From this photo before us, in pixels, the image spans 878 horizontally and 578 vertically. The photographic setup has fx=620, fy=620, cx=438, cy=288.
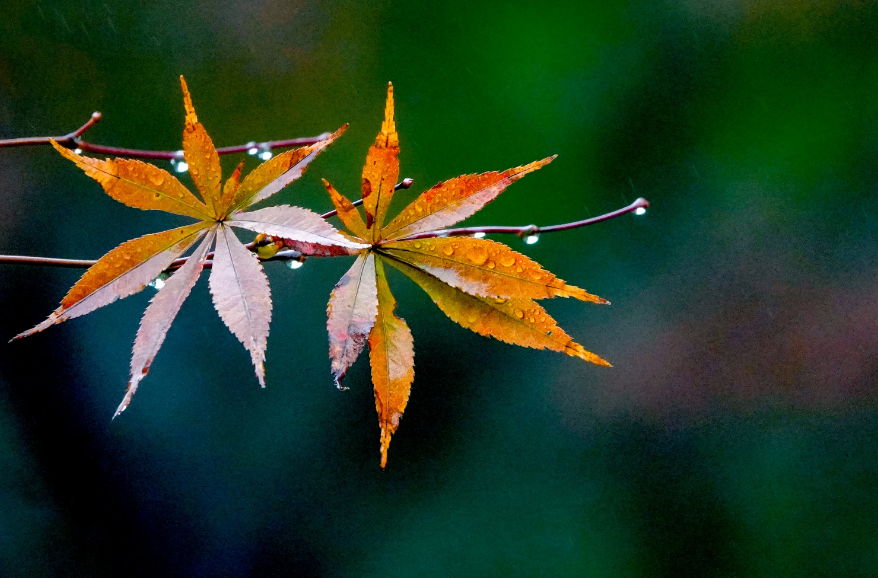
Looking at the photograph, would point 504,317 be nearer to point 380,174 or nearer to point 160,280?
point 380,174

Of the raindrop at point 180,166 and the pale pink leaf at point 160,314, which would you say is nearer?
the pale pink leaf at point 160,314

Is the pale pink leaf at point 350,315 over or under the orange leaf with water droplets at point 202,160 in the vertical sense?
under

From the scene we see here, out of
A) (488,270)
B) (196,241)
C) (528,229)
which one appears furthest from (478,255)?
(196,241)

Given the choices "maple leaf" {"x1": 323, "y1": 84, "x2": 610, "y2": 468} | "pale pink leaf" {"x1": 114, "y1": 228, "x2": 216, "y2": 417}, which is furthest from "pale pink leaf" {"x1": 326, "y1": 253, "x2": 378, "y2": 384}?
"pale pink leaf" {"x1": 114, "y1": 228, "x2": 216, "y2": 417}

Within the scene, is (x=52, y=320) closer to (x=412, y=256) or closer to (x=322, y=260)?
(x=412, y=256)

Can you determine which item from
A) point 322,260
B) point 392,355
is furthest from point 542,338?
point 322,260

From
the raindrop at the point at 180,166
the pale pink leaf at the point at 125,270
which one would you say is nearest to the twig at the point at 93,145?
the raindrop at the point at 180,166

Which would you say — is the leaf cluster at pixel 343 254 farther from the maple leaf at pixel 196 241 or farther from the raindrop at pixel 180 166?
the raindrop at pixel 180 166

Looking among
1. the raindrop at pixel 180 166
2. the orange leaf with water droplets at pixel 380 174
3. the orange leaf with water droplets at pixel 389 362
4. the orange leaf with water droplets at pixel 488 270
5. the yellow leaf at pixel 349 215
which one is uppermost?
the raindrop at pixel 180 166

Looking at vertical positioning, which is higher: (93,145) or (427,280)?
(93,145)
